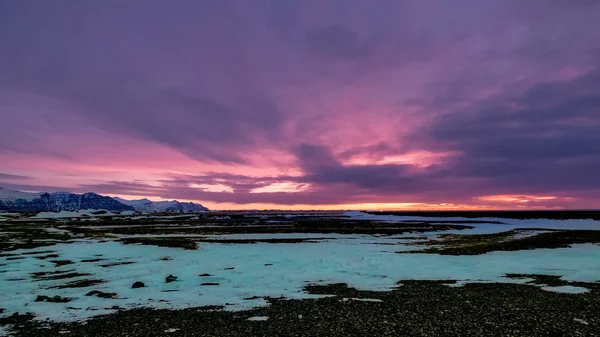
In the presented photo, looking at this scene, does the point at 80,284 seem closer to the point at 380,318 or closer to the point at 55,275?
the point at 55,275

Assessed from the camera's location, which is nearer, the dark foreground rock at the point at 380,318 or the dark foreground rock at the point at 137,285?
the dark foreground rock at the point at 380,318

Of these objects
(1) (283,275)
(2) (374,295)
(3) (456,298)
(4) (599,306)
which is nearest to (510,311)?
(3) (456,298)

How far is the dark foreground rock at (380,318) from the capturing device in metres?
13.9

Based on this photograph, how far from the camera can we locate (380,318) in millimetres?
15438

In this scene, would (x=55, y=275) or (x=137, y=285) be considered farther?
(x=55, y=275)

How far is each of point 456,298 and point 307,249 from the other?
77.9 ft

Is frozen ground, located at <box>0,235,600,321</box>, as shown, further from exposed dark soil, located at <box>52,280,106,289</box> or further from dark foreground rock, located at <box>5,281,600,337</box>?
dark foreground rock, located at <box>5,281,600,337</box>

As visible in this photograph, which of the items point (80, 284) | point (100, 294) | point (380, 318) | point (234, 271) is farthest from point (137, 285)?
point (380, 318)

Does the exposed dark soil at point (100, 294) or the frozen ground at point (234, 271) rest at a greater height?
the frozen ground at point (234, 271)

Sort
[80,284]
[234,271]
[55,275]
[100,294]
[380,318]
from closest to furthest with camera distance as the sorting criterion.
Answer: [380,318], [100,294], [80,284], [55,275], [234,271]

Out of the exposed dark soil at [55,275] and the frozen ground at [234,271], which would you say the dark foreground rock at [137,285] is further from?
the exposed dark soil at [55,275]

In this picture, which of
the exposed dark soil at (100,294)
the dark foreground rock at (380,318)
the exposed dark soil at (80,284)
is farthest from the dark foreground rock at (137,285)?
the dark foreground rock at (380,318)

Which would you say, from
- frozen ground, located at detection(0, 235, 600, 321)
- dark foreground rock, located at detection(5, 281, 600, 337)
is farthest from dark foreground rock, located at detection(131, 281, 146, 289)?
dark foreground rock, located at detection(5, 281, 600, 337)

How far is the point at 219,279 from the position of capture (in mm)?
25047
